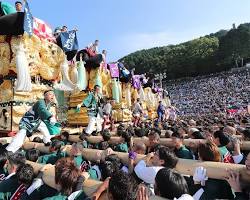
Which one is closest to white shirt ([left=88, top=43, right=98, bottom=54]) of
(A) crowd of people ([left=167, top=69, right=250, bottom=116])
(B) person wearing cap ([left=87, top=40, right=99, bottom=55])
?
(B) person wearing cap ([left=87, top=40, right=99, bottom=55])

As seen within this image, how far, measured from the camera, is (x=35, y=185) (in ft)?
12.5

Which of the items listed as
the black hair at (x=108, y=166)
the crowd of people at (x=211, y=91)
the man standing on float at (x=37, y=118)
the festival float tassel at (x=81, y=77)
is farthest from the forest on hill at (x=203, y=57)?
the black hair at (x=108, y=166)

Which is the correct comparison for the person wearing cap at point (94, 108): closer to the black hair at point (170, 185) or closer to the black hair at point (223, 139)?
the black hair at point (223, 139)

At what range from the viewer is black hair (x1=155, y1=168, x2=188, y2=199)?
9.12ft

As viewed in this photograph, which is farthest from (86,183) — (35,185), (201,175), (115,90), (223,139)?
(115,90)

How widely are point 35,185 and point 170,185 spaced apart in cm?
175

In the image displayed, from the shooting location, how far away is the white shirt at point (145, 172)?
382 centimetres

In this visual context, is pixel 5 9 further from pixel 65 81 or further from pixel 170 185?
pixel 170 185

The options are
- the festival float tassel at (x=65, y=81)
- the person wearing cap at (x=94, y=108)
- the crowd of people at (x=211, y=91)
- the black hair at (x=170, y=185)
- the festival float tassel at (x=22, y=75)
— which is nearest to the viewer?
the black hair at (x=170, y=185)

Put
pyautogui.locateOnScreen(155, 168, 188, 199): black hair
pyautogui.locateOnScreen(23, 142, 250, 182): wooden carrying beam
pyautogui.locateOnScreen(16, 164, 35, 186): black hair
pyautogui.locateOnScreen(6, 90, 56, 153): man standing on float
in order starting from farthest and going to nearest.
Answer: pyautogui.locateOnScreen(6, 90, 56, 153): man standing on float
pyautogui.locateOnScreen(16, 164, 35, 186): black hair
pyautogui.locateOnScreen(23, 142, 250, 182): wooden carrying beam
pyautogui.locateOnScreen(155, 168, 188, 199): black hair

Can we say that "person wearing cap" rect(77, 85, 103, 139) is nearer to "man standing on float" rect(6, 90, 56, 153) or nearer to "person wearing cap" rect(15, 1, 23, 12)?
"man standing on float" rect(6, 90, 56, 153)

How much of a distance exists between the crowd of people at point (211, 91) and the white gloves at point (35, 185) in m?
43.3

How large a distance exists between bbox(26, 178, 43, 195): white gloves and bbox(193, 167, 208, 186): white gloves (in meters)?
1.78

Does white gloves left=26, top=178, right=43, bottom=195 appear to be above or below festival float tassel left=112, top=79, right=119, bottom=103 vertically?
below
